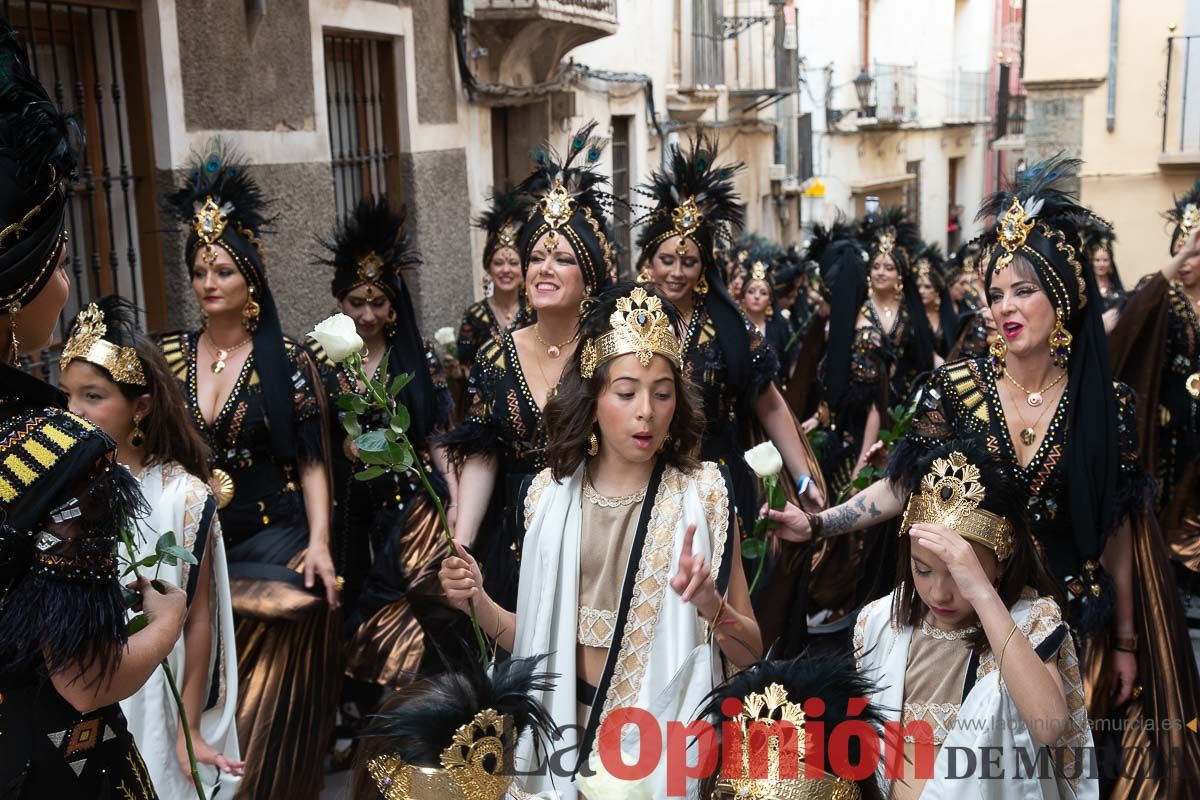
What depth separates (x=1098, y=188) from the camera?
54.4ft

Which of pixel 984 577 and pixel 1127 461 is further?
pixel 1127 461

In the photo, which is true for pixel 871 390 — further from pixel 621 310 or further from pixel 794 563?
pixel 621 310

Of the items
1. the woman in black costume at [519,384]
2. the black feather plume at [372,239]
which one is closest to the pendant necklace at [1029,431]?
the woman in black costume at [519,384]

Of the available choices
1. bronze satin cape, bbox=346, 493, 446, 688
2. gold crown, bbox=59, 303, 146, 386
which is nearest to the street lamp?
bronze satin cape, bbox=346, 493, 446, 688

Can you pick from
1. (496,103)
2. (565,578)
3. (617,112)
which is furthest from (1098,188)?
(565,578)

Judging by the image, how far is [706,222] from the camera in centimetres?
607

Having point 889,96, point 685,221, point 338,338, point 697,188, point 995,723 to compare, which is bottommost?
point 995,723

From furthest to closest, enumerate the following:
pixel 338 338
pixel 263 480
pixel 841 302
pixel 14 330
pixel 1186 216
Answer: pixel 841 302 < pixel 1186 216 < pixel 263 480 < pixel 338 338 < pixel 14 330

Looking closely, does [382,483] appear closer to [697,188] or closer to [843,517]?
[697,188]

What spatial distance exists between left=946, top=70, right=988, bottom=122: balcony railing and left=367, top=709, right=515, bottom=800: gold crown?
33.7 meters

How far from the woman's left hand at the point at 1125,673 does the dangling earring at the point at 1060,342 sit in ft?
Result: 3.06

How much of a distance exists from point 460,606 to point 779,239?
74.8ft

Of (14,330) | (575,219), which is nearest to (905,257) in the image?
(575,219)

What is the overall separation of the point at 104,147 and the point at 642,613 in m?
4.74
